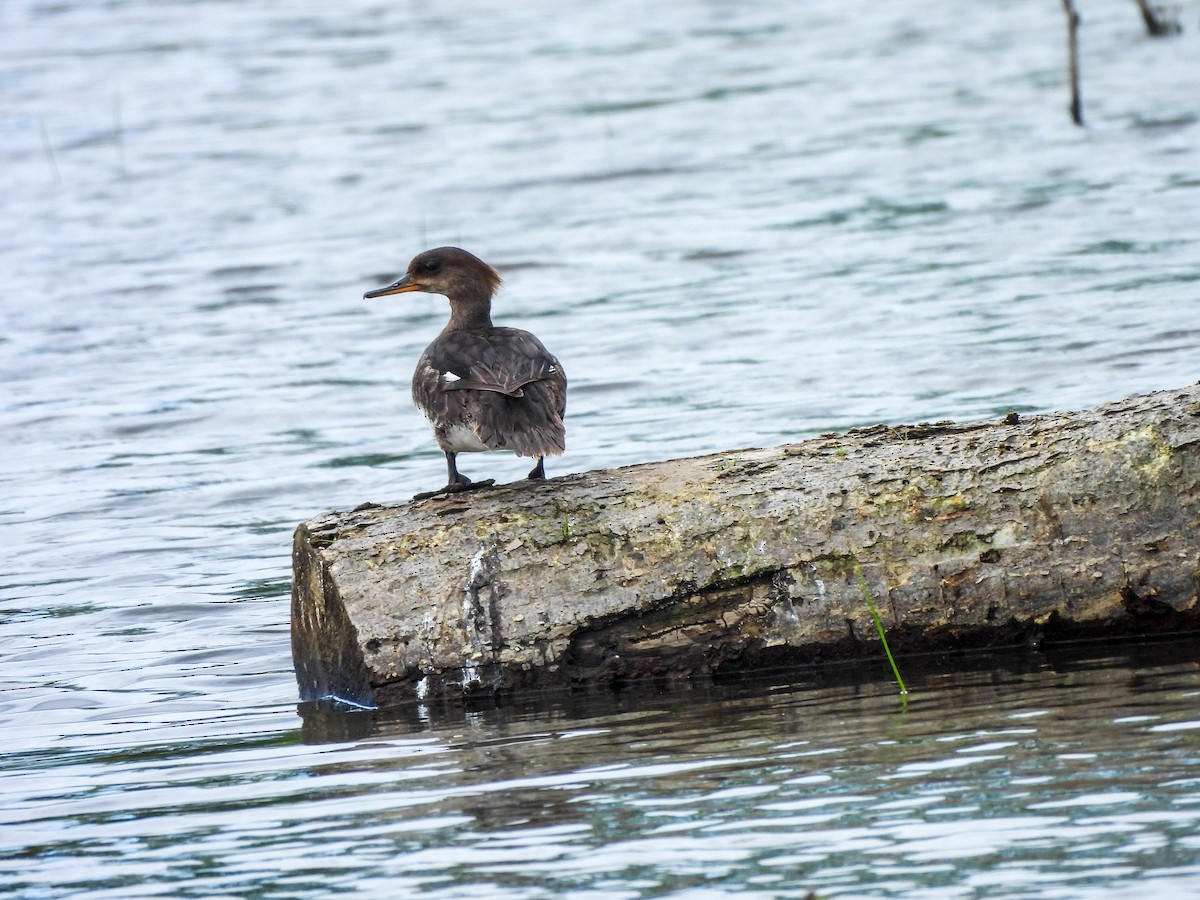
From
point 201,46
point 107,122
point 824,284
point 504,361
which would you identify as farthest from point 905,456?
point 201,46

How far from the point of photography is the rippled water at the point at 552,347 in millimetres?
4875

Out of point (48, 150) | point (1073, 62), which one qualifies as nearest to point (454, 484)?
point (1073, 62)

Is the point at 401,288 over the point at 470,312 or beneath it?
over

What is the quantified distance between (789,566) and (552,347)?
752cm

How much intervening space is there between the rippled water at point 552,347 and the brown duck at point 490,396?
3.22 ft

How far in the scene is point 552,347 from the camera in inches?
542

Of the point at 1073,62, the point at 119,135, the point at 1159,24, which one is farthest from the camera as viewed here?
the point at 1159,24

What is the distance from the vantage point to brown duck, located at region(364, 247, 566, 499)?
22.0 ft

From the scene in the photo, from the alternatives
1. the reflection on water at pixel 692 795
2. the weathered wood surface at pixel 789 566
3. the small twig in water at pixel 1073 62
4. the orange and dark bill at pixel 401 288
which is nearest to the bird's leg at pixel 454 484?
the weathered wood surface at pixel 789 566

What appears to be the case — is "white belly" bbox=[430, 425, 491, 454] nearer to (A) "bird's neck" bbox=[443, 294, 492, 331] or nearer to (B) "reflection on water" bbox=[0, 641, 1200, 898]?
(B) "reflection on water" bbox=[0, 641, 1200, 898]

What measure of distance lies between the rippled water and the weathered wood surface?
0.87 ft

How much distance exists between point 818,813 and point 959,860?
50cm

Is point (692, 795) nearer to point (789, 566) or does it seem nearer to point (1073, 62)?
point (789, 566)

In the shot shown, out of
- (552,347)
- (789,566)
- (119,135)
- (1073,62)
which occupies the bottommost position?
(789,566)
